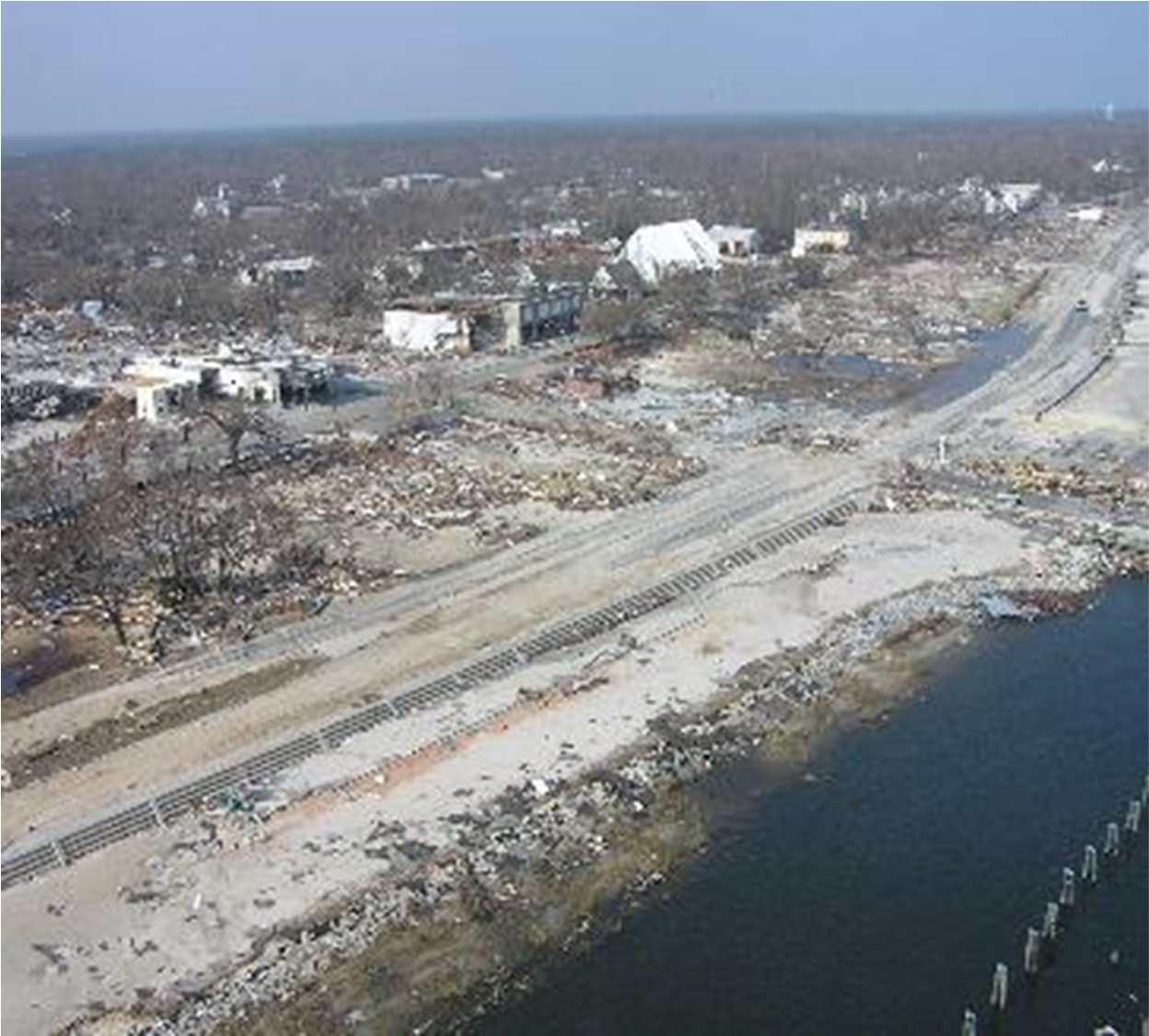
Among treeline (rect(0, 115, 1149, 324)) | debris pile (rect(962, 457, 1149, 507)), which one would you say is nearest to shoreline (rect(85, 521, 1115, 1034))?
treeline (rect(0, 115, 1149, 324))

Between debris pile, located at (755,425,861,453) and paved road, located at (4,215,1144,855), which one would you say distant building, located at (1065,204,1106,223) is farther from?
debris pile, located at (755,425,861,453)

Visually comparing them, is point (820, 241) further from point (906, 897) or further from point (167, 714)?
point (906, 897)

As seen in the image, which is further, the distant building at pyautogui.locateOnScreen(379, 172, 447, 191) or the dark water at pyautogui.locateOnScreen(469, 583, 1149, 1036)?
the distant building at pyautogui.locateOnScreen(379, 172, 447, 191)

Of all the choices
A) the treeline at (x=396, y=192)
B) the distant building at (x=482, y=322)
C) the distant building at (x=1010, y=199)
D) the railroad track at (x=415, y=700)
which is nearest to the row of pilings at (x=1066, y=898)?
the railroad track at (x=415, y=700)

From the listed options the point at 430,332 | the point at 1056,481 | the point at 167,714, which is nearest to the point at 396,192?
the point at 430,332

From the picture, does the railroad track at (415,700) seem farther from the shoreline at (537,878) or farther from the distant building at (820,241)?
the distant building at (820,241)

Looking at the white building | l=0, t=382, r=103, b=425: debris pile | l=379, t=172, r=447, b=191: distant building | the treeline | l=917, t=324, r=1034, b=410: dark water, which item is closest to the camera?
l=0, t=382, r=103, b=425: debris pile
